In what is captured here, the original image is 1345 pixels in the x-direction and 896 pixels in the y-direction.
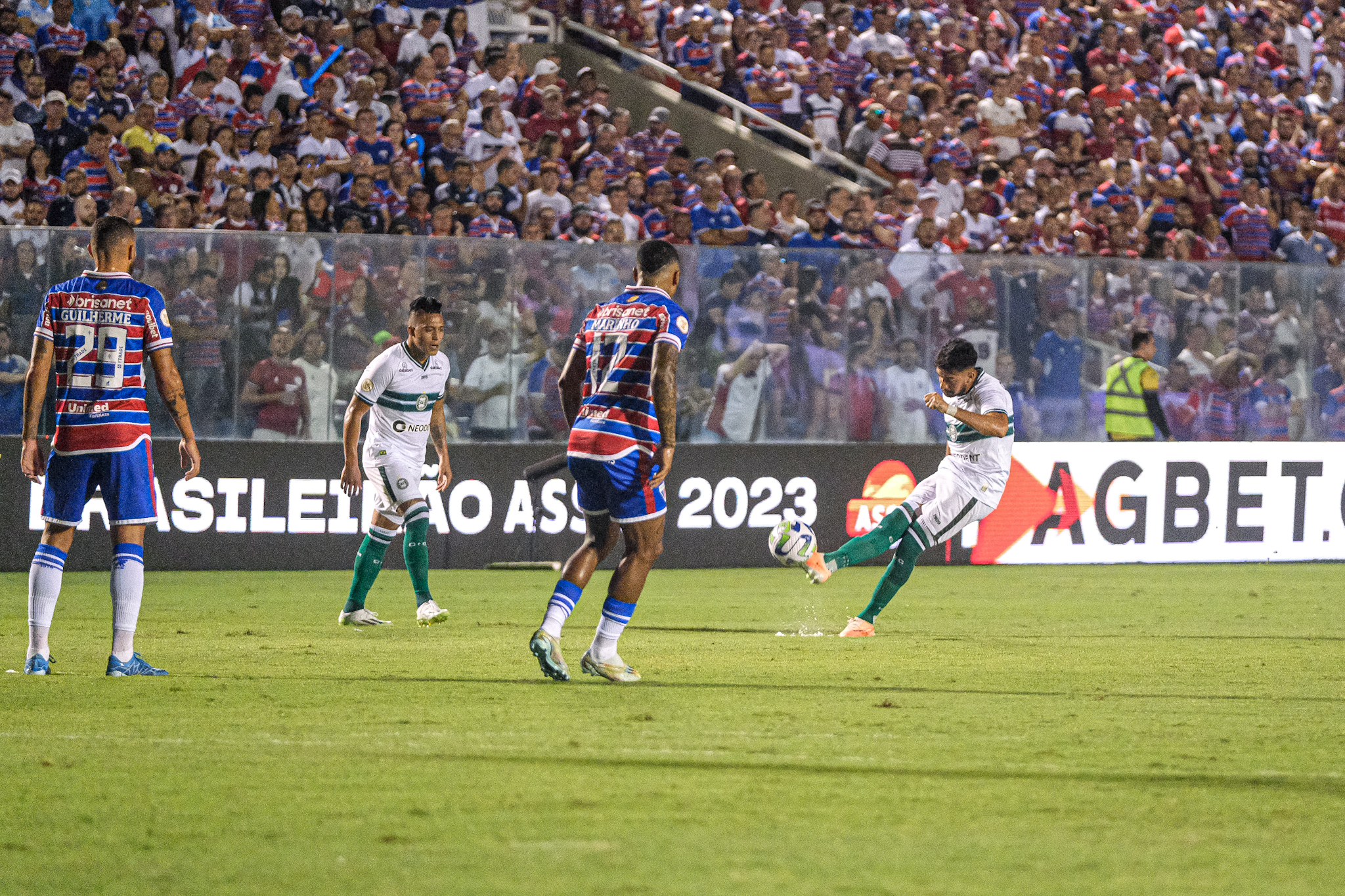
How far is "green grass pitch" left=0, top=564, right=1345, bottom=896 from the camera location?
4672mm

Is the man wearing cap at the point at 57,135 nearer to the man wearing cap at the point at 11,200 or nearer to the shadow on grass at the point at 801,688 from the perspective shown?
the man wearing cap at the point at 11,200

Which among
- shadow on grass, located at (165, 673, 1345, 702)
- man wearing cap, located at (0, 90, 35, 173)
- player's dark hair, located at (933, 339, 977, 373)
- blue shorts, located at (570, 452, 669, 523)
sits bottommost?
shadow on grass, located at (165, 673, 1345, 702)

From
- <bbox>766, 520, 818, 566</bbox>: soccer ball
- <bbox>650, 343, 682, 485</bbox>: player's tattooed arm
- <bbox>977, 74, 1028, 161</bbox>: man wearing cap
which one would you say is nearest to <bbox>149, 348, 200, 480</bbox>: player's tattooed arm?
<bbox>650, 343, 682, 485</bbox>: player's tattooed arm

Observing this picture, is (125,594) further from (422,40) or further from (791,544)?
(422,40)

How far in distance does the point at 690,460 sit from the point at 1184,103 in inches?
428

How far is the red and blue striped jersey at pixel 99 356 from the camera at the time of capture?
8.02m

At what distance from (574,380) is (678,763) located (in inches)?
110

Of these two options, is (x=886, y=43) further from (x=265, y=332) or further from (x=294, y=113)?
(x=265, y=332)

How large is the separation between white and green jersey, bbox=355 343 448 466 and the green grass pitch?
1.21m

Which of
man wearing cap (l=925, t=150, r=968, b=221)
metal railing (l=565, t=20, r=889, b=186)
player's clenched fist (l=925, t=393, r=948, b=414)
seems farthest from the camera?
metal railing (l=565, t=20, r=889, b=186)

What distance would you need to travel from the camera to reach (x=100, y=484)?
317 inches

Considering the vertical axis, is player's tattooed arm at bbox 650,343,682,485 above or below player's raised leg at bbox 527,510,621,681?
above

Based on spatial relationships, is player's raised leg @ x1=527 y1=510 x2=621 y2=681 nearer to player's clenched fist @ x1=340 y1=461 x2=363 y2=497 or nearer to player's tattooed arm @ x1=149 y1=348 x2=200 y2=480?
player's tattooed arm @ x1=149 y1=348 x2=200 y2=480

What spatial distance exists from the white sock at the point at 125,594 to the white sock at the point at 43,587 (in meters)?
0.29
